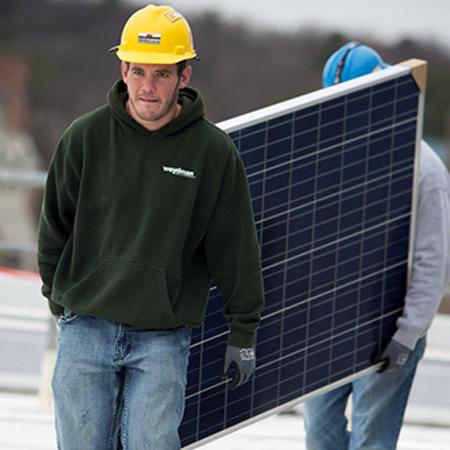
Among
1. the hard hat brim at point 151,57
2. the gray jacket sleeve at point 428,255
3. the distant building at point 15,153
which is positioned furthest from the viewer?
the distant building at point 15,153

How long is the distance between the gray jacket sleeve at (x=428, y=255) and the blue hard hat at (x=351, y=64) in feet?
1.29

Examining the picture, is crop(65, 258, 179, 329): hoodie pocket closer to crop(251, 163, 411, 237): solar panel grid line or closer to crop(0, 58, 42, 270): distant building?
crop(251, 163, 411, 237): solar panel grid line

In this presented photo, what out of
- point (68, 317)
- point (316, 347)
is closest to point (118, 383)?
point (68, 317)

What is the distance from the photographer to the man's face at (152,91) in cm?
312

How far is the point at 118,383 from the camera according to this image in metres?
3.27

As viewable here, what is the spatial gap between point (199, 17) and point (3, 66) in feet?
15.3

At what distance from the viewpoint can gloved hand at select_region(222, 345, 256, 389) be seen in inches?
132

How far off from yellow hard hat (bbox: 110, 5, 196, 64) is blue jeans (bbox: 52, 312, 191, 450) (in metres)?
0.69

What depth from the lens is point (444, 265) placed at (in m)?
3.92

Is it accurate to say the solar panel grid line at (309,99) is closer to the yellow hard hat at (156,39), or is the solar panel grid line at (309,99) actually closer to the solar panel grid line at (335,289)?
the yellow hard hat at (156,39)

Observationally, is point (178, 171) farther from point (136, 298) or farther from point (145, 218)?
point (136, 298)

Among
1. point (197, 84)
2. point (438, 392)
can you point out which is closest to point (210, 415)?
point (438, 392)

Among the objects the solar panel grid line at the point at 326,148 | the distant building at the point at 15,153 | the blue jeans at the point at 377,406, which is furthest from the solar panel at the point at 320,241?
the distant building at the point at 15,153

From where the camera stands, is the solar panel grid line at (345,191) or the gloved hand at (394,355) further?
the gloved hand at (394,355)
